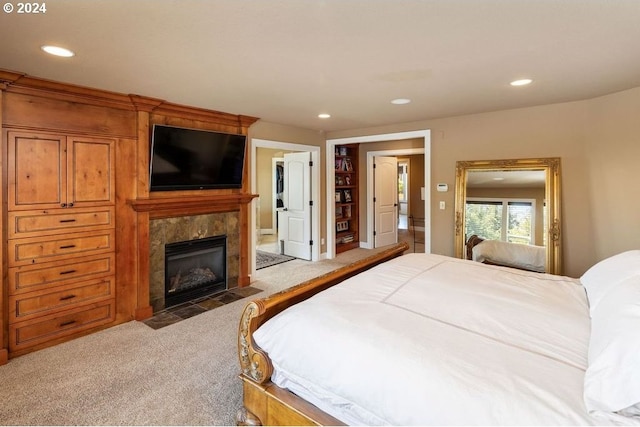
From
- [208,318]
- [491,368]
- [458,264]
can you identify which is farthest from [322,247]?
[491,368]

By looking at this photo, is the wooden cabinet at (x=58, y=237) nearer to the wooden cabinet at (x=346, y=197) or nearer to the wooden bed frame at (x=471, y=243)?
the wooden bed frame at (x=471, y=243)

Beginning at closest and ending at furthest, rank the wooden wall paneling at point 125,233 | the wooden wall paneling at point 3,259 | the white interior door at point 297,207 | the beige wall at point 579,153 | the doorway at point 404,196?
the wooden wall paneling at point 3,259
the beige wall at point 579,153
the wooden wall paneling at point 125,233
the white interior door at point 297,207
the doorway at point 404,196

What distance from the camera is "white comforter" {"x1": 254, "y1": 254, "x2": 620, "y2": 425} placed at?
114 cm

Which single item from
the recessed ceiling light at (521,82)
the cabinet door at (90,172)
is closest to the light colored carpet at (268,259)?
the cabinet door at (90,172)

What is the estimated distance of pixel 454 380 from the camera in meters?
1.20

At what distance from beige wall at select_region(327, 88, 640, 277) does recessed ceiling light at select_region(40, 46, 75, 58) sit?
4044 millimetres

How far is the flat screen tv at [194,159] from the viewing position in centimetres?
358

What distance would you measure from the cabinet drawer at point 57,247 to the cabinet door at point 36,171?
0.30 m

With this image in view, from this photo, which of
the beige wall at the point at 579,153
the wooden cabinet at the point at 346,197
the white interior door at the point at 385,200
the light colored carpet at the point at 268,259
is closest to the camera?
A: the beige wall at the point at 579,153

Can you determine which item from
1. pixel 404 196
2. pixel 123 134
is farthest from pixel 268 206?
pixel 123 134

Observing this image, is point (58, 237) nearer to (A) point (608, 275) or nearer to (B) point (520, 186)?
(A) point (608, 275)

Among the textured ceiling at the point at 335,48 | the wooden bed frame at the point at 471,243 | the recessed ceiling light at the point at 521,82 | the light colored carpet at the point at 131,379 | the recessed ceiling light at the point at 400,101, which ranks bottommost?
the light colored carpet at the point at 131,379

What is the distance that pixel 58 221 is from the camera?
2969mm

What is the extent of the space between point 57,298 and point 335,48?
3.23 meters
